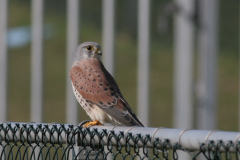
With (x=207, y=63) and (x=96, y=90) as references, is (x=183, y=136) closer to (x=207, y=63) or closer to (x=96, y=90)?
(x=96, y=90)

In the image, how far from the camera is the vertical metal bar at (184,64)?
7199mm

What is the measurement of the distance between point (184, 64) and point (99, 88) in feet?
11.1

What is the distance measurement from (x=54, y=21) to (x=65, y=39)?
1.23 ft

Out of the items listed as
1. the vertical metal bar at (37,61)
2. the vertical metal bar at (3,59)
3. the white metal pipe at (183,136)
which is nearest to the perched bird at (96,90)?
the white metal pipe at (183,136)

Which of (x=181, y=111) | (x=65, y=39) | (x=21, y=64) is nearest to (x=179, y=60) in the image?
(x=181, y=111)

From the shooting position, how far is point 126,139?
7.59 ft

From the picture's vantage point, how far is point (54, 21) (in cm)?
809

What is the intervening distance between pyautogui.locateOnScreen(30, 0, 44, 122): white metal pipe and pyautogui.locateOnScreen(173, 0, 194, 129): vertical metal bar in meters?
2.36

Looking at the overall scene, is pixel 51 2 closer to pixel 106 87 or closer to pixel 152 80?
pixel 152 80

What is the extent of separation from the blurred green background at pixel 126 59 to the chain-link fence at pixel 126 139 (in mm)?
4904

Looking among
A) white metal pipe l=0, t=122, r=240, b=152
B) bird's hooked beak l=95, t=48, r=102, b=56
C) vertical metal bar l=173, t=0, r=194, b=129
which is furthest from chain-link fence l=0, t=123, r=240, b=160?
vertical metal bar l=173, t=0, r=194, b=129

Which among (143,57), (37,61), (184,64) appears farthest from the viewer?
(37,61)

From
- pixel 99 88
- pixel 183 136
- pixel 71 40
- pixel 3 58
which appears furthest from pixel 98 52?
pixel 3 58

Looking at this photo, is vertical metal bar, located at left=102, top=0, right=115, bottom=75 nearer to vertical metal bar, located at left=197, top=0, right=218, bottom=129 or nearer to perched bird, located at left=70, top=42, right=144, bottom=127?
vertical metal bar, located at left=197, top=0, right=218, bottom=129
